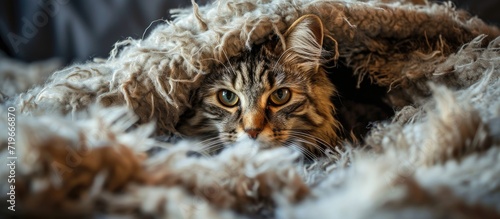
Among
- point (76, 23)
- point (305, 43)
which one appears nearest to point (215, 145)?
point (305, 43)

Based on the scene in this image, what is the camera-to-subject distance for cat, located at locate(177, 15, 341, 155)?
935 millimetres

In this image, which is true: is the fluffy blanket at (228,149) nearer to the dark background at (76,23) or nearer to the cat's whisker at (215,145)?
the cat's whisker at (215,145)

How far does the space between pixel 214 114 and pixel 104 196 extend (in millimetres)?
536

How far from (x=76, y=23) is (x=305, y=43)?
71 cm

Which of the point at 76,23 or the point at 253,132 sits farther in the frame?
the point at 76,23

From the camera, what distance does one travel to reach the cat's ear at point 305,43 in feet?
3.02

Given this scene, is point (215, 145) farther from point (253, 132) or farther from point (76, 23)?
point (76, 23)

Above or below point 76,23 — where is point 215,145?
below

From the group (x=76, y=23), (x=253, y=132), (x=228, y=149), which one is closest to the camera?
(x=228, y=149)

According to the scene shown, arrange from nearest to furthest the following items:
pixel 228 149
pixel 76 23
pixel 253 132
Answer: pixel 228 149
pixel 253 132
pixel 76 23

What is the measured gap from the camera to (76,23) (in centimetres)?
126

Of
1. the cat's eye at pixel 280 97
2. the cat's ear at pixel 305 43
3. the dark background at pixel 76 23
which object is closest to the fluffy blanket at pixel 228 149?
the cat's ear at pixel 305 43

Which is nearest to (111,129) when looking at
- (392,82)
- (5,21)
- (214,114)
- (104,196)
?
(104,196)

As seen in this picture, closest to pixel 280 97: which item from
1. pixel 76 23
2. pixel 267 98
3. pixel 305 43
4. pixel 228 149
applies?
pixel 267 98
